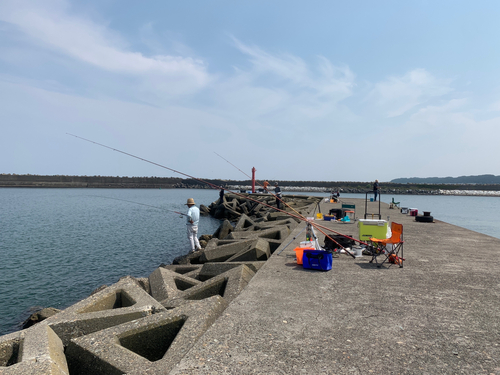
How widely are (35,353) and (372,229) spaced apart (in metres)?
5.01

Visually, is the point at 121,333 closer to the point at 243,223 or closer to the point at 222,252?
the point at 222,252

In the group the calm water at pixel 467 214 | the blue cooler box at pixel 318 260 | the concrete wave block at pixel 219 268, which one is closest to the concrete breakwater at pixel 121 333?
the concrete wave block at pixel 219 268

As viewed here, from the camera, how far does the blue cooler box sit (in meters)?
5.20

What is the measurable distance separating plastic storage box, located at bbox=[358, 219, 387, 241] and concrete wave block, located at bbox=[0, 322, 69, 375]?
15.2 ft

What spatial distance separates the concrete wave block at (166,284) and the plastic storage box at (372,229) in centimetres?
294

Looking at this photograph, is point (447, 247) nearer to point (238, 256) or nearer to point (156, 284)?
point (238, 256)

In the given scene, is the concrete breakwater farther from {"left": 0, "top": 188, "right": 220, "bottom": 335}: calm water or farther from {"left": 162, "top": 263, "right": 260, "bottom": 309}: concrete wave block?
{"left": 0, "top": 188, "right": 220, "bottom": 335}: calm water

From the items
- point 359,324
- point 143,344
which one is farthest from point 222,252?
point 359,324

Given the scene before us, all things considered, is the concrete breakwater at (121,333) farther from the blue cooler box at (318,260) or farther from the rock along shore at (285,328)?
the blue cooler box at (318,260)

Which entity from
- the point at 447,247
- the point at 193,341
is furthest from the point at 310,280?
the point at 447,247

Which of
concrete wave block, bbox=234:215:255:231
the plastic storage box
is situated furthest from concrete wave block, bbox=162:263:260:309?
concrete wave block, bbox=234:215:255:231

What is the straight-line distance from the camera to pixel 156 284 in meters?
5.18

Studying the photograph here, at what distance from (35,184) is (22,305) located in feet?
324

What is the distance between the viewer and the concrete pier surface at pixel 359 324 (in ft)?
8.36
